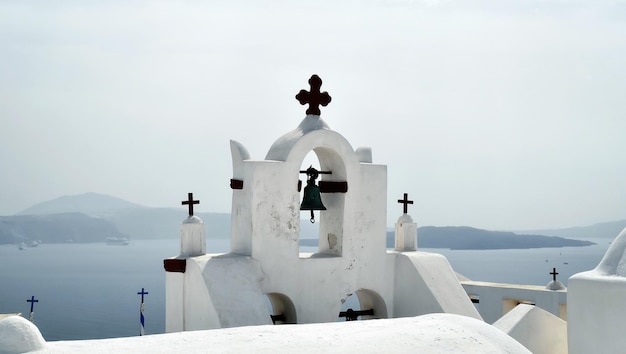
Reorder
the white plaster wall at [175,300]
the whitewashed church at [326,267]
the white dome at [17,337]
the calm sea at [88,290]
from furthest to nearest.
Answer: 1. the calm sea at [88,290]
2. the white plaster wall at [175,300]
3. the whitewashed church at [326,267]
4. the white dome at [17,337]

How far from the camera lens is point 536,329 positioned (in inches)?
472

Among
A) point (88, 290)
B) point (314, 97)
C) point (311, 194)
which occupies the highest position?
point (314, 97)

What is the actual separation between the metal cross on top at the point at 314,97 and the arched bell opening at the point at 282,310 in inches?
100

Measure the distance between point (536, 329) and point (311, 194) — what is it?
3.52 m

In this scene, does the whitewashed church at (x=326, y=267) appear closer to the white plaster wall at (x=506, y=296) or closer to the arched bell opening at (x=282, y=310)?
the arched bell opening at (x=282, y=310)

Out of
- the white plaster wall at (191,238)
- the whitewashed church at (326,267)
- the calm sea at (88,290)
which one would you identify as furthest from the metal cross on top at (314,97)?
the calm sea at (88,290)

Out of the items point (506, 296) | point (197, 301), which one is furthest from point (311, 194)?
point (506, 296)

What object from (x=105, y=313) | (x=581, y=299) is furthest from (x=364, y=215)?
(x=105, y=313)

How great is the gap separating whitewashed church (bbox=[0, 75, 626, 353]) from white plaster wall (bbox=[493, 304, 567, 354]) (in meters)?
0.02

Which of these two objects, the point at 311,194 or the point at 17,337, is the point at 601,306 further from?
the point at 17,337

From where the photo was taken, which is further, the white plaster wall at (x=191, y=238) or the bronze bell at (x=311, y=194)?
the bronze bell at (x=311, y=194)

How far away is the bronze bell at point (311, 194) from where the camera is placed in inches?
487

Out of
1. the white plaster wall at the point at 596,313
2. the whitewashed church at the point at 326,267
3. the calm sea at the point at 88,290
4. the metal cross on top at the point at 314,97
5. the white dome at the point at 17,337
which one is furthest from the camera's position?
the calm sea at the point at 88,290

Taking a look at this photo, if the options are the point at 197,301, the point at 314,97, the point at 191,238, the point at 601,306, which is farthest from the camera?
the point at 314,97
